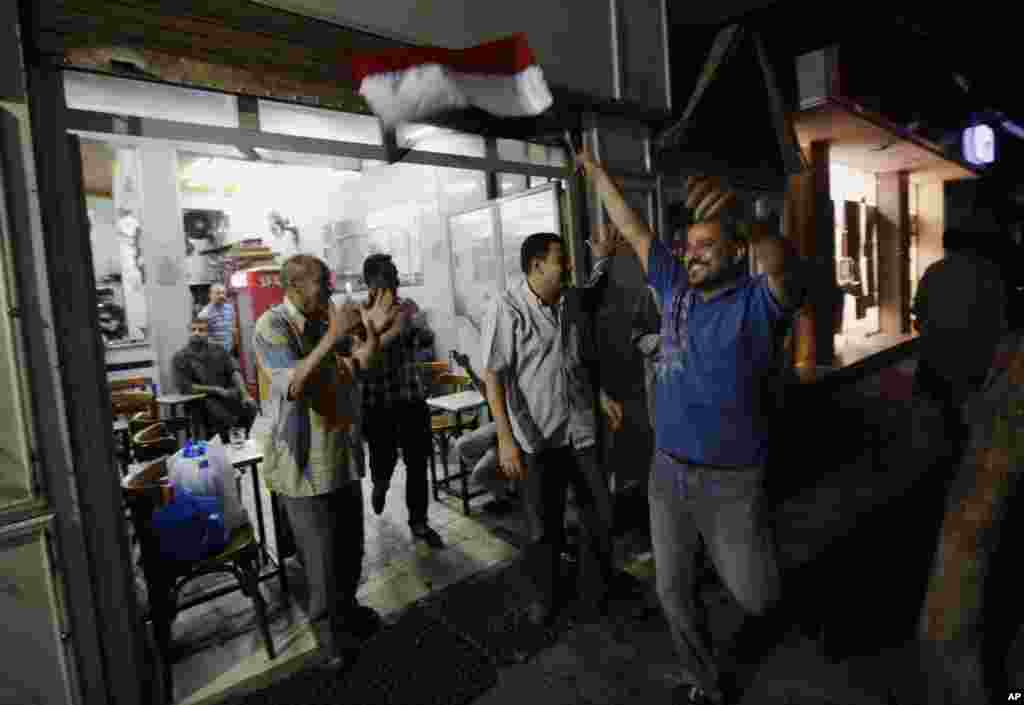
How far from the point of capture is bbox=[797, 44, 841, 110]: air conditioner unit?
294 inches

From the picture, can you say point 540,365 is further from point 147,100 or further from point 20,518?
point 147,100

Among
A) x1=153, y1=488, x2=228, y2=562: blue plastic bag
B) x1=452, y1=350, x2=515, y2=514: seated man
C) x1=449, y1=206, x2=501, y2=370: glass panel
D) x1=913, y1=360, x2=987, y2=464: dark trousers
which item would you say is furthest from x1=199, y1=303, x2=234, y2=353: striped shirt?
x1=913, y1=360, x2=987, y2=464: dark trousers

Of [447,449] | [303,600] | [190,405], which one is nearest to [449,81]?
[303,600]

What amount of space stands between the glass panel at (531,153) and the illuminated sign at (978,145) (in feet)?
43.8

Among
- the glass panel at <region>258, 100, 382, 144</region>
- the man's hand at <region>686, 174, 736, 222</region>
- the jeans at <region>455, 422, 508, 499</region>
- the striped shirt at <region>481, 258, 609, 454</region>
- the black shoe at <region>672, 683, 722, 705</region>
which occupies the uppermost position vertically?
the glass panel at <region>258, 100, 382, 144</region>

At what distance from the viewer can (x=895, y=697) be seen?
8.78 feet

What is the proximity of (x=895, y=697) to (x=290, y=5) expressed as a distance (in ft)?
16.0

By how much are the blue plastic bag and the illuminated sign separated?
16.7 metres

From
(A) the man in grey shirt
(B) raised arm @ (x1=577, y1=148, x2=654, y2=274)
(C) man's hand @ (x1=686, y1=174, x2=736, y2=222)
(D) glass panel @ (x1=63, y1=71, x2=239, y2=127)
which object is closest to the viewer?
(C) man's hand @ (x1=686, y1=174, x2=736, y2=222)

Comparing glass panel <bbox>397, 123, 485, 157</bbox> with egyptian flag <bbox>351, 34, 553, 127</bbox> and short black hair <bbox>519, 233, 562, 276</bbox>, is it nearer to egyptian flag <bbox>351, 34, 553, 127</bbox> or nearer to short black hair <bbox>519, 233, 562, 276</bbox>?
egyptian flag <bbox>351, 34, 553, 127</bbox>

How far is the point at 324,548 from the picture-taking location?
10.1 feet

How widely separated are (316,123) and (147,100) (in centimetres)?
95

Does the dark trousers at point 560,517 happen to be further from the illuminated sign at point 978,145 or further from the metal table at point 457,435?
the illuminated sign at point 978,145

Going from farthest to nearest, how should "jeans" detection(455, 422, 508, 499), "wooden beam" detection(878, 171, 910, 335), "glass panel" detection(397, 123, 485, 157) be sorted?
"wooden beam" detection(878, 171, 910, 335) < "jeans" detection(455, 422, 508, 499) < "glass panel" detection(397, 123, 485, 157)
